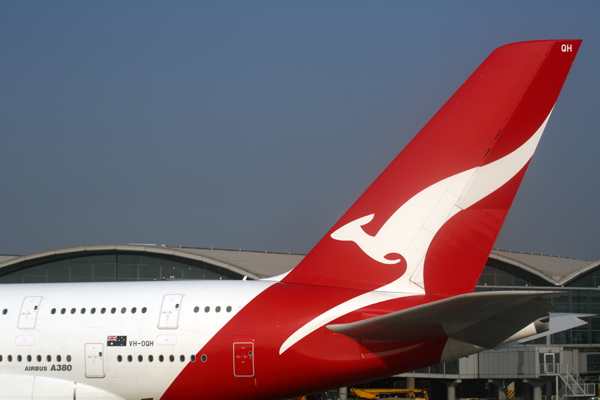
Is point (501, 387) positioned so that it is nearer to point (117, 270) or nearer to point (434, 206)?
point (117, 270)

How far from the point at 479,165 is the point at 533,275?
108 feet

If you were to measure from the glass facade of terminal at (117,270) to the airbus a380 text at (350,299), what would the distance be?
2363 centimetres

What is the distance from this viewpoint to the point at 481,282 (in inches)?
1718

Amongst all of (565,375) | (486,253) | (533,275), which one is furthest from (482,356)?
(486,253)

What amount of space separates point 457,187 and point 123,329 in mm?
7384

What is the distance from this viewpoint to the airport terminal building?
3300 centimetres

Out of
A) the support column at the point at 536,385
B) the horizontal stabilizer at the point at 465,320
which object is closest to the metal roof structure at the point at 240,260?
the support column at the point at 536,385

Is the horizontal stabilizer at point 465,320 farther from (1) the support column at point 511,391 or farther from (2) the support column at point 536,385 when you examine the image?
(1) the support column at point 511,391

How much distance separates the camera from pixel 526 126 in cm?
1321

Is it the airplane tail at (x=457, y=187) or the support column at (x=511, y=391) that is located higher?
the airplane tail at (x=457, y=187)

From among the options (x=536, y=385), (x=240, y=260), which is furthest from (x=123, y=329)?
(x=240, y=260)

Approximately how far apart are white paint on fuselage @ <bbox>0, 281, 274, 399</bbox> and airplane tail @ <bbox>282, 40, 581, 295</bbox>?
2199 millimetres

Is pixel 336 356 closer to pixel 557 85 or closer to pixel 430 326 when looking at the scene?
pixel 430 326

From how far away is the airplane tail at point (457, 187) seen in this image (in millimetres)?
13062
